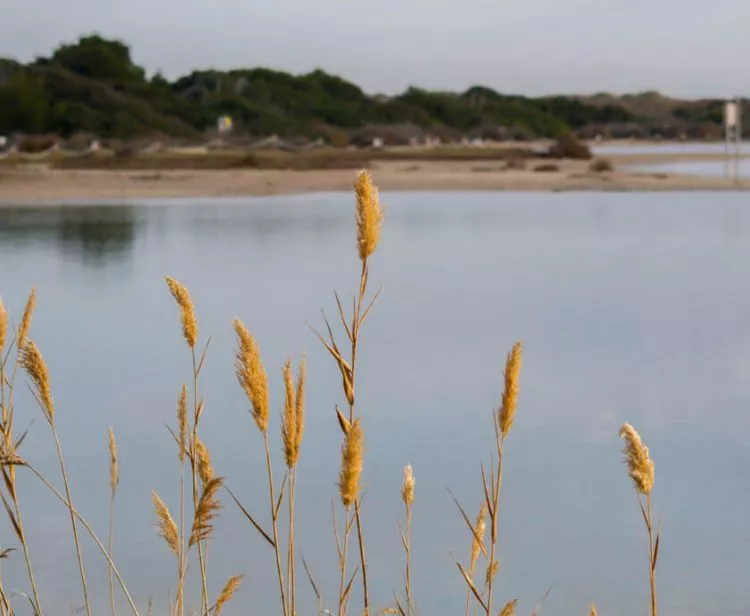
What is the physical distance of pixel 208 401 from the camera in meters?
4.88

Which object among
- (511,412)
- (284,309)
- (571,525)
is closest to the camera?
(511,412)

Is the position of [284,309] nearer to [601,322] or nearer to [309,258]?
[601,322]

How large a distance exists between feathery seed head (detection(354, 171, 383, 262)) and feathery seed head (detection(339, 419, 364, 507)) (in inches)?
6.6

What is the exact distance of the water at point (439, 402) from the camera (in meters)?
3.11

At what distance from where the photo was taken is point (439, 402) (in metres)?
4.87

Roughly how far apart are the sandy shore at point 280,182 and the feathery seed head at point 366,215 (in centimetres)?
1718

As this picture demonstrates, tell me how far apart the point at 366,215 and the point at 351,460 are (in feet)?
0.76

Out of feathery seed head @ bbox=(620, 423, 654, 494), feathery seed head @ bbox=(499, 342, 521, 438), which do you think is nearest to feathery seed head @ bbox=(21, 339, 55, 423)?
feathery seed head @ bbox=(499, 342, 521, 438)

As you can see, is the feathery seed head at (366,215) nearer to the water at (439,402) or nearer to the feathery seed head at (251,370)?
the feathery seed head at (251,370)

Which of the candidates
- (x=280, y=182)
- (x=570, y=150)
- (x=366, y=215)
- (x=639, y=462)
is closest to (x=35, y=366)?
(x=366, y=215)

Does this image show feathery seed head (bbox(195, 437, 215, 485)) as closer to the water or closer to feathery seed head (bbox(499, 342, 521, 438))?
feathery seed head (bbox(499, 342, 521, 438))

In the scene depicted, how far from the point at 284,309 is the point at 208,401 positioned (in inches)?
95.2

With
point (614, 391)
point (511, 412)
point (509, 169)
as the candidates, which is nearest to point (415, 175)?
point (509, 169)

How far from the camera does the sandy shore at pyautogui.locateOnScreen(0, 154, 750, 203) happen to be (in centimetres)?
1933
